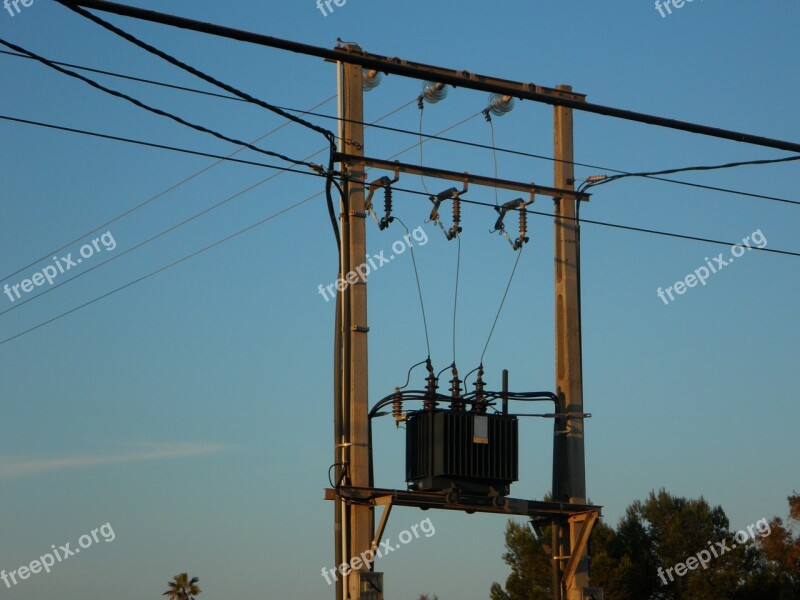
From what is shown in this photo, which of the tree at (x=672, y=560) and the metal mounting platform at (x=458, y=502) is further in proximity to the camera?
the tree at (x=672, y=560)

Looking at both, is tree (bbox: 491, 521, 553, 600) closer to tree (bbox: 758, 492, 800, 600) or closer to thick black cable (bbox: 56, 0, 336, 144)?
tree (bbox: 758, 492, 800, 600)

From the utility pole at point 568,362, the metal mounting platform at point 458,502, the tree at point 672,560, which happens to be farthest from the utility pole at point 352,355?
the tree at point 672,560

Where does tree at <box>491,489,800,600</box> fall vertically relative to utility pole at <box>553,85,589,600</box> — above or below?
above

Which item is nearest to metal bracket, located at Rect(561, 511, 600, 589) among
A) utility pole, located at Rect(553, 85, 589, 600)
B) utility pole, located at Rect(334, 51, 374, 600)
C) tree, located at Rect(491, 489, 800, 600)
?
utility pole, located at Rect(553, 85, 589, 600)

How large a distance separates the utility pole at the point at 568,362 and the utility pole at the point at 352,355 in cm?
266

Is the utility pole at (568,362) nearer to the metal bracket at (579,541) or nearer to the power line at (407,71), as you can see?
the metal bracket at (579,541)

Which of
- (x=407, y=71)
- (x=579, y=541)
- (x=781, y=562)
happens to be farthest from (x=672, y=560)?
(x=407, y=71)

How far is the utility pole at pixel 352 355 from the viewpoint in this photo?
13.6 meters

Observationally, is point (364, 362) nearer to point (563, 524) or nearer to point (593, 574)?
point (563, 524)

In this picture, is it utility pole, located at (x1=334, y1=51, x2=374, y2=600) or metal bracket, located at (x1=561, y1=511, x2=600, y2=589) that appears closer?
utility pole, located at (x1=334, y1=51, x2=374, y2=600)

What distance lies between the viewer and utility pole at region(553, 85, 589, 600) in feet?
49.4

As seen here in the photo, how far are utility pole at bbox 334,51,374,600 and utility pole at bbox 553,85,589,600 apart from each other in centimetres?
266

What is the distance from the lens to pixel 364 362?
14008 millimetres

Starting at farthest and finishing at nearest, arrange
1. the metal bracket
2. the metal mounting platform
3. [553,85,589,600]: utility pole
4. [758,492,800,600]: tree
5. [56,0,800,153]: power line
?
[758,492,800,600]: tree
[553,85,589,600]: utility pole
the metal bracket
the metal mounting platform
[56,0,800,153]: power line
